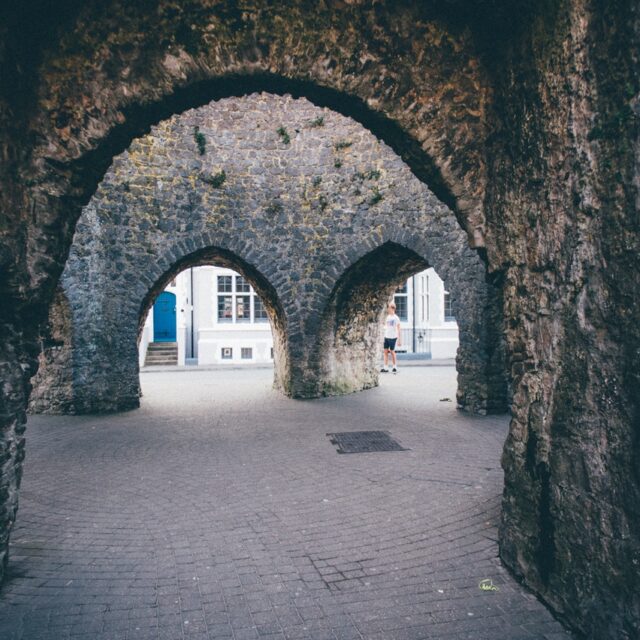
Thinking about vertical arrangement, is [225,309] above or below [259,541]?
above

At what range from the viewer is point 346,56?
4.26 meters

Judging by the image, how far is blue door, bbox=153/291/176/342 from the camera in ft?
82.9

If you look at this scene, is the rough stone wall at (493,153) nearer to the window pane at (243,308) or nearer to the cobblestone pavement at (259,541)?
the cobblestone pavement at (259,541)

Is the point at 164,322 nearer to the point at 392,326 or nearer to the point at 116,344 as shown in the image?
the point at 392,326

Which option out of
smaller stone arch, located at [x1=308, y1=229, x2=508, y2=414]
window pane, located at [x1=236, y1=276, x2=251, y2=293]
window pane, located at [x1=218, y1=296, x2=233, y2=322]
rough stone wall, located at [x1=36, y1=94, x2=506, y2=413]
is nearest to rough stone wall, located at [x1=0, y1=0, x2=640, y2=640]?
smaller stone arch, located at [x1=308, y1=229, x2=508, y2=414]

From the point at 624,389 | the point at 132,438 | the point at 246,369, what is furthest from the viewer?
the point at 246,369

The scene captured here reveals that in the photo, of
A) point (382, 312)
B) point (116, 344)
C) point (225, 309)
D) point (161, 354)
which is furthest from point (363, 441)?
point (161, 354)

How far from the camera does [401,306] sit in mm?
26312

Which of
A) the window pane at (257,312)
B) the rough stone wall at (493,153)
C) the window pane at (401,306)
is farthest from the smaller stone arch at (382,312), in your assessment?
the window pane at (401,306)

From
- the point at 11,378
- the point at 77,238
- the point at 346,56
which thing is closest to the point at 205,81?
the point at 346,56

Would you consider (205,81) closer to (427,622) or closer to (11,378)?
(11,378)

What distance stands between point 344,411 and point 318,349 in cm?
227

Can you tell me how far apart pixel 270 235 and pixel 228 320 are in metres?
10.3

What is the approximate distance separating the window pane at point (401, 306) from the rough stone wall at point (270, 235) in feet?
41.7
